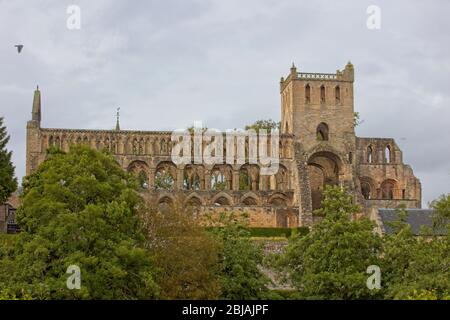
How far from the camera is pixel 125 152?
7912cm

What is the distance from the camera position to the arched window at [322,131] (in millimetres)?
82375

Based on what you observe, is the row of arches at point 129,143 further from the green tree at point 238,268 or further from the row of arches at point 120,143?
the green tree at point 238,268

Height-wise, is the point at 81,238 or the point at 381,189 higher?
the point at 381,189

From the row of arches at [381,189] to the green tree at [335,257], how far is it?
38.5m

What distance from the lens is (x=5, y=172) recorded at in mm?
60250

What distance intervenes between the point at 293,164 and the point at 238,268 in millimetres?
35626

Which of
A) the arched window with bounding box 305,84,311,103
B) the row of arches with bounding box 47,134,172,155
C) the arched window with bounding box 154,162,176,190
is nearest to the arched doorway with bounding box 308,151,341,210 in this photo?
the arched window with bounding box 305,84,311,103

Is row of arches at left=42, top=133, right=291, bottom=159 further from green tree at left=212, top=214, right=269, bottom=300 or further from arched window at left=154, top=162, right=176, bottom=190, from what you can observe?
green tree at left=212, top=214, right=269, bottom=300

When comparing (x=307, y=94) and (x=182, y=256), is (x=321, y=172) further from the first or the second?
(x=182, y=256)

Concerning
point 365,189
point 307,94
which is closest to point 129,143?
point 307,94

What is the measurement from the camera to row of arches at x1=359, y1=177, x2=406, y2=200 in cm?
8338

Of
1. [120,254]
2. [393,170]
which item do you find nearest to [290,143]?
[393,170]

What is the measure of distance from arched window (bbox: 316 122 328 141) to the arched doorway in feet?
6.36
